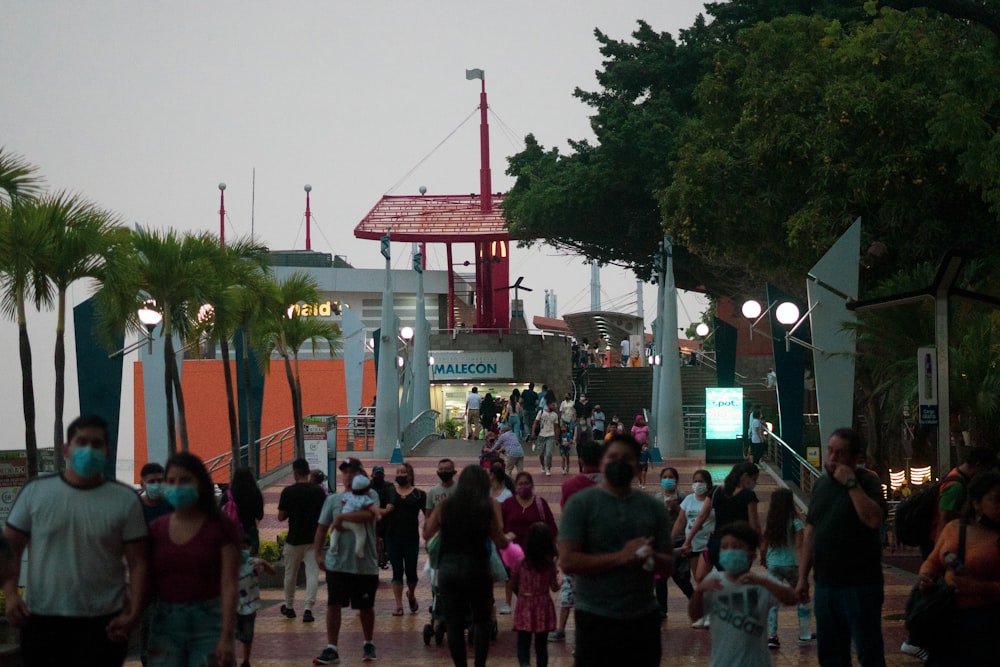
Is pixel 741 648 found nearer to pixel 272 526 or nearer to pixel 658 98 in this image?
pixel 272 526

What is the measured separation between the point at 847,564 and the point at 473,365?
145ft

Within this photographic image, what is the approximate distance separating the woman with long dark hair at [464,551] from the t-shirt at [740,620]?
7.71 ft

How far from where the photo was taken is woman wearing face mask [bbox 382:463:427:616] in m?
13.2

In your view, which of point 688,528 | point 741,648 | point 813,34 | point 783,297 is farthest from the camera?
point 813,34

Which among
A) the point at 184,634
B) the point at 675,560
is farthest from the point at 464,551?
the point at 675,560

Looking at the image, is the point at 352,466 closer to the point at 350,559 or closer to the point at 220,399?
the point at 350,559

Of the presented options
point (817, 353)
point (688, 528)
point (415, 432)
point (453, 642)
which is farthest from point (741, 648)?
point (415, 432)

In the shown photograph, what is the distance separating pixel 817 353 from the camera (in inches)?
733

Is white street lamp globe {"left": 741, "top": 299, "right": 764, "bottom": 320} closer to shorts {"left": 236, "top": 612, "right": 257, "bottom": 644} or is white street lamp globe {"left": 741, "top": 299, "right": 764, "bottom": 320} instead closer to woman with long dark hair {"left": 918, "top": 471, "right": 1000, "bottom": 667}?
shorts {"left": 236, "top": 612, "right": 257, "bottom": 644}

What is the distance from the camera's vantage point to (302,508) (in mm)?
12938

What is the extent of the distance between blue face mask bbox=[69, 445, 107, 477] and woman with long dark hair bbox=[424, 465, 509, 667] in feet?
10.00

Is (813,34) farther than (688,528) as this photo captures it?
Yes

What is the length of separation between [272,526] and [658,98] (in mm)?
23474

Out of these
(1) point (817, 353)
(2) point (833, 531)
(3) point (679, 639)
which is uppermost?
(1) point (817, 353)
